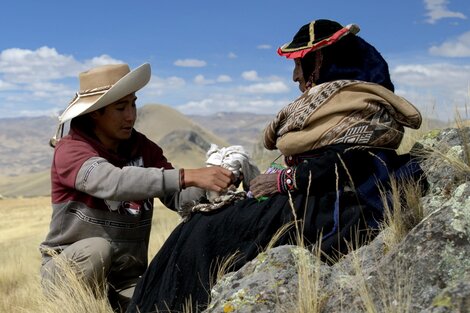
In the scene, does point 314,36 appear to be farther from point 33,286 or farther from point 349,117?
point 33,286

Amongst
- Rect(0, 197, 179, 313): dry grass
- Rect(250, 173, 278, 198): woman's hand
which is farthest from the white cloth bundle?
Rect(0, 197, 179, 313): dry grass

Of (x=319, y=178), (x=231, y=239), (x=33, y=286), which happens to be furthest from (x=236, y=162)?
(x=33, y=286)

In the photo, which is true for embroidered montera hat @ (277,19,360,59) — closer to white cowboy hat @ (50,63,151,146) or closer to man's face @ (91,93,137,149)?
white cowboy hat @ (50,63,151,146)

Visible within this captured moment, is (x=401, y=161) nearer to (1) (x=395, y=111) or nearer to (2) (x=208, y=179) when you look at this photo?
(1) (x=395, y=111)

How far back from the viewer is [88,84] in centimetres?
424

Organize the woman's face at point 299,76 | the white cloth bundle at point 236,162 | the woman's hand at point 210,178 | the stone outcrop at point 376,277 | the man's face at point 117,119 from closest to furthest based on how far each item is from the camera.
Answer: the stone outcrop at point 376,277 < the woman's hand at point 210,178 < the woman's face at point 299,76 < the white cloth bundle at point 236,162 < the man's face at point 117,119

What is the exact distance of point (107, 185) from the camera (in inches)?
146

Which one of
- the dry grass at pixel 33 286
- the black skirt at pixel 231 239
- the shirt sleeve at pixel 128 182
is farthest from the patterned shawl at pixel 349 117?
the dry grass at pixel 33 286

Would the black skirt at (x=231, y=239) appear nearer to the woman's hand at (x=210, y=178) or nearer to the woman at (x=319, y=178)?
the woman at (x=319, y=178)

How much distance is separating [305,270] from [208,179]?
1.15 metres

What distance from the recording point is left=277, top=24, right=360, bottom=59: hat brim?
11.7 ft

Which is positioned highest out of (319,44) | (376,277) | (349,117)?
(319,44)

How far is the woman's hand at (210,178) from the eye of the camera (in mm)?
3688

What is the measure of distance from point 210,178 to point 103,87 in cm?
108
